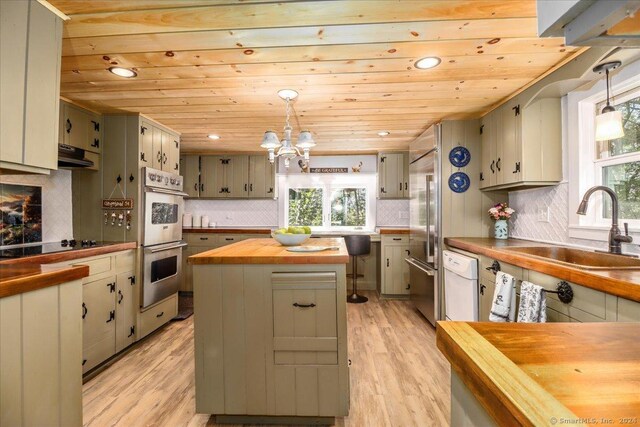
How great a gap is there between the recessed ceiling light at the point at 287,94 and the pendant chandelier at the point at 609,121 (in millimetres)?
2020

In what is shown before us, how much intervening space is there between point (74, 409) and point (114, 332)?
131 cm

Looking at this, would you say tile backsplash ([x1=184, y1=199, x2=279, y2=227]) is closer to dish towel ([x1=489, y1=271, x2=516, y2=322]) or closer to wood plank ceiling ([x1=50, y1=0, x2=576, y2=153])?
wood plank ceiling ([x1=50, y1=0, x2=576, y2=153])

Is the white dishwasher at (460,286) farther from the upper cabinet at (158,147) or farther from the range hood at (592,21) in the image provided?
the upper cabinet at (158,147)

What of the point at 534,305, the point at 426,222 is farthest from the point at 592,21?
the point at 426,222

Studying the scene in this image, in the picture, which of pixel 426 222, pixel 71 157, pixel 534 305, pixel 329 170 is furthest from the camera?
pixel 329 170

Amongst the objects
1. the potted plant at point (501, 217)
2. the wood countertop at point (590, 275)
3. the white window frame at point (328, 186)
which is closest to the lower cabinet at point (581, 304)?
the wood countertop at point (590, 275)

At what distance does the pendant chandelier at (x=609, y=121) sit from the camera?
1.88 meters

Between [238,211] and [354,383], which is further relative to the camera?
[238,211]

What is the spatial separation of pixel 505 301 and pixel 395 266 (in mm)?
2407

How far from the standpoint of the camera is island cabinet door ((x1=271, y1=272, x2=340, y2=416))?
180cm

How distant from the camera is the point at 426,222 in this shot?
3469 mm

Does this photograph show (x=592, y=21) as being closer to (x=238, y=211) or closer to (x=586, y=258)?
(x=586, y=258)

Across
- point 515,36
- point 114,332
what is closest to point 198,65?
point 515,36

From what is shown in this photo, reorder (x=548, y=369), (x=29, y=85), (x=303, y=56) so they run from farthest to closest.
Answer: (x=303, y=56), (x=29, y=85), (x=548, y=369)
